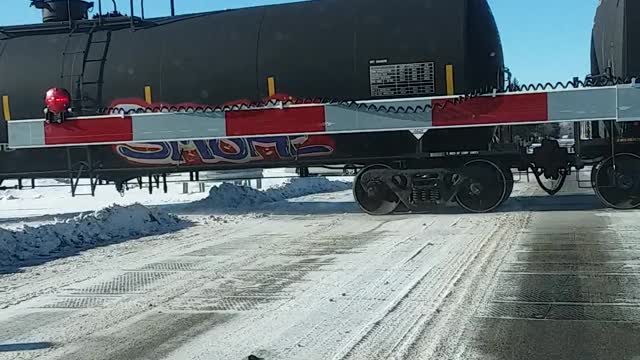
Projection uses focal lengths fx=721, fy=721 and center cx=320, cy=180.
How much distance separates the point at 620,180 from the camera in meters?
12.2

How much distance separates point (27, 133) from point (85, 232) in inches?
135

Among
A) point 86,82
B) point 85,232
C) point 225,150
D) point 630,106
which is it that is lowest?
point 85,232

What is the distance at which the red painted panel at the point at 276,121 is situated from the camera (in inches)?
483

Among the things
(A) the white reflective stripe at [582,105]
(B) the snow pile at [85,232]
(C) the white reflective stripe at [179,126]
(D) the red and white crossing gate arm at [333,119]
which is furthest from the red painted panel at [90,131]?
(A) the white reflective stripe at [582,105]

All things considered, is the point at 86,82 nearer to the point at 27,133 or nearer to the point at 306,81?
the point at 27,133

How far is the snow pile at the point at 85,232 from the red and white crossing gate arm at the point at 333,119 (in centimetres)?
147

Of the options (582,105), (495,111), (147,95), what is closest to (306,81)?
(147,95)

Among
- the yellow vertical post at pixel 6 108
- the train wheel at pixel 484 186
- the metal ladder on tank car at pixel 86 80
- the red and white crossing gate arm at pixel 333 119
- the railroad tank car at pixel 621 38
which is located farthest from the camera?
the yellow vertical post at pixel 6 108

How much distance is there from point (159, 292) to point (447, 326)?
290cm

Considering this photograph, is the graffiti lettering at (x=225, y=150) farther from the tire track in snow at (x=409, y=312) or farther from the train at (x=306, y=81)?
the tire track in snow at (x=409, y=312)

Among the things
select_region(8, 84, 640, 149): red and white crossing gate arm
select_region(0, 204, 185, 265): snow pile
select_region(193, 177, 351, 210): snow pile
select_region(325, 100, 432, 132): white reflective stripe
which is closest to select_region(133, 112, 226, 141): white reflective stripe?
select_region(8, 84, 640, 149): red and white crossing gate arm

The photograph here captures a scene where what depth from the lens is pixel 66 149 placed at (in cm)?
1364

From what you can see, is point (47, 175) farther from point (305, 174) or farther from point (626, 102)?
point (626, 102)

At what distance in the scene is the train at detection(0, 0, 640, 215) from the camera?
12250 mm
